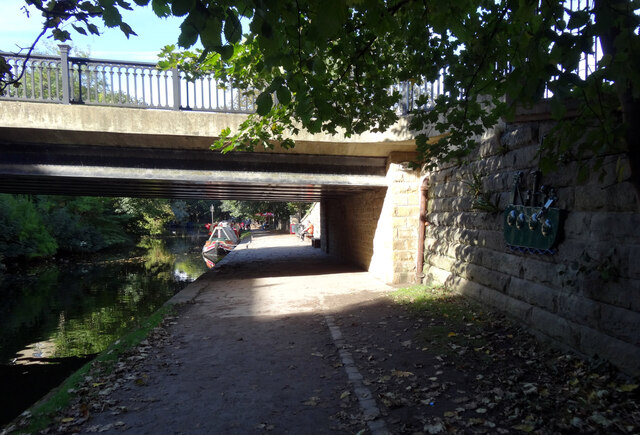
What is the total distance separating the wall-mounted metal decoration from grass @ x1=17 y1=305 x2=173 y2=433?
18.0 ft

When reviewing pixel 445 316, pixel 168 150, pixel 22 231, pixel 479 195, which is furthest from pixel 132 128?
pixel 22 231

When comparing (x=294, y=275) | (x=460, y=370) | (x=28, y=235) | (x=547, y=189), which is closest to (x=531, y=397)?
(x=460, y=370)

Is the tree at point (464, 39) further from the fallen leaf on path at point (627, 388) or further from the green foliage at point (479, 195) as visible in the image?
the green foliage at point (479, 195)

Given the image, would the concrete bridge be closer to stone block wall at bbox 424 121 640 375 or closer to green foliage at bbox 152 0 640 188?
stone block wall at bbox 424 121 640 375

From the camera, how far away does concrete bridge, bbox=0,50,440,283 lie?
837cm

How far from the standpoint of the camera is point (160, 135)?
8.67 meters

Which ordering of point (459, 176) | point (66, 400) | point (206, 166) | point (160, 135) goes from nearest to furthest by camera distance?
1. point (66, 400)
2. point (459, 176)
3. point (160, 135)
4. point (206, 166)

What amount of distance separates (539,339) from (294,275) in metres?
8.86

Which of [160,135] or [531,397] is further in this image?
[160,135]

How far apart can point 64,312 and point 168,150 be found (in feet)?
18.5

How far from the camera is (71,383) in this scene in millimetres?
4758

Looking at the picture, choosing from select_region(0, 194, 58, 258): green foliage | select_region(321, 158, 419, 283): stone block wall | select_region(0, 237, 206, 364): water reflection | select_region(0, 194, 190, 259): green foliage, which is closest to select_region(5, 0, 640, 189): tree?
select_region(321, 158, 419, 283): stone block wall

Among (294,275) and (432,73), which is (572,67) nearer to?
(432,73)

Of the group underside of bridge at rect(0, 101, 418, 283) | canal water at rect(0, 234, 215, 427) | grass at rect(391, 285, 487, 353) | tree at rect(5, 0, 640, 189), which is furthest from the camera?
underside of bridge at rect(0, 101, 418, 283)
